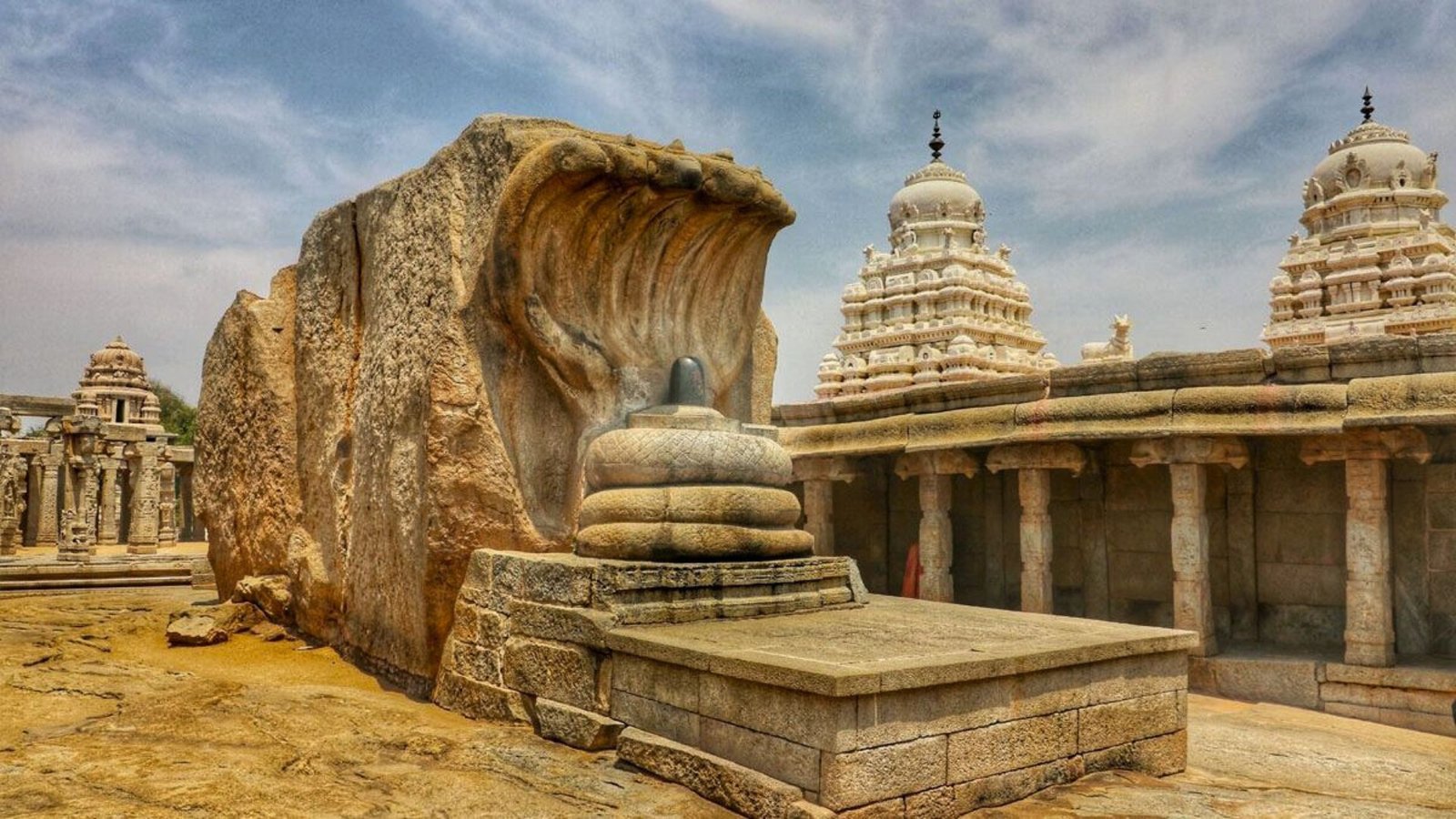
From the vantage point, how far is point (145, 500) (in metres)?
22.3

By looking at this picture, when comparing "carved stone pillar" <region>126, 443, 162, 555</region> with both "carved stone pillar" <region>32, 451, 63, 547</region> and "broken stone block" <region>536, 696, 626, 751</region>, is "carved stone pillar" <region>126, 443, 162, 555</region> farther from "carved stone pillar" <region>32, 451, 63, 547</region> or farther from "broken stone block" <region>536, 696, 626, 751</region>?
"broken stone block" <region>536, 696, 626, 751</region>

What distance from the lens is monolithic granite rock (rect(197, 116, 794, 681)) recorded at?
610 centimetres

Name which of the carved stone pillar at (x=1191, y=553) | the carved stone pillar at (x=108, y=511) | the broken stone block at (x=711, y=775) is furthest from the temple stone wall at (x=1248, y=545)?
the carved stone pillar at (x=108, y=511)

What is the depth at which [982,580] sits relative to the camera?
443 inches

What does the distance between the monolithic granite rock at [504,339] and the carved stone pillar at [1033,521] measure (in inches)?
119

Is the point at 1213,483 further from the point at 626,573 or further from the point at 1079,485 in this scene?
the point at 626,573

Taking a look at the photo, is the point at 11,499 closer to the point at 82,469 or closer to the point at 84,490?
the point at 82,469

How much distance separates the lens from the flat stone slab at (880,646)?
3.88 m

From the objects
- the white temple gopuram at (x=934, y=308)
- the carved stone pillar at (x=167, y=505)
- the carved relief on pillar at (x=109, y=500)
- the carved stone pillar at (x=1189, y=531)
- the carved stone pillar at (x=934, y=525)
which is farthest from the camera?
the white temple gopuram at (x=934, y=308)

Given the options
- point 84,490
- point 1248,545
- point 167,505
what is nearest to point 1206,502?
point 1248,545

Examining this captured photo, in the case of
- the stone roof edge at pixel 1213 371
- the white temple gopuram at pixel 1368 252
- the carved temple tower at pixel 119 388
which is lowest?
the stone roof edge at pixel 1213 371

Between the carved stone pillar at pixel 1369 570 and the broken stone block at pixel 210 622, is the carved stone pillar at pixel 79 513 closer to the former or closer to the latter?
the broken stone block at pixel 210 622

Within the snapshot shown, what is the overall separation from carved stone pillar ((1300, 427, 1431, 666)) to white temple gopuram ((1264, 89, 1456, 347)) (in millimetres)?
16584

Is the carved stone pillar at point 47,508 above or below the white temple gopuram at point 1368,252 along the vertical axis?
below
